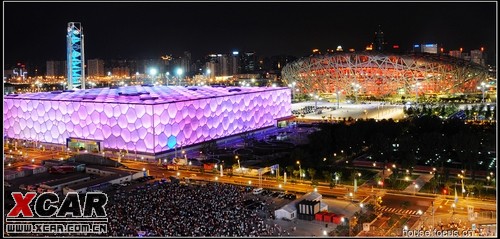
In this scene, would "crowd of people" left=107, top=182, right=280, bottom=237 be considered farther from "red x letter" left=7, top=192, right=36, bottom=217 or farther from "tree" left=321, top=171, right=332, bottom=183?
"tree" left=321, top=171, right=332, bottom=183

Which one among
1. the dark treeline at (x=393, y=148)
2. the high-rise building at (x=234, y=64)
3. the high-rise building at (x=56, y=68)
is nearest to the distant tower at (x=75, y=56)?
the dark treeline at (x=393, y=148)

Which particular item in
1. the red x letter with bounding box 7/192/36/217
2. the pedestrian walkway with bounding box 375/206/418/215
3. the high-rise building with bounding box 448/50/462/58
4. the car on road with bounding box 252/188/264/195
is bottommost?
the pedestrian walkway with bounding box 375/206/418/215

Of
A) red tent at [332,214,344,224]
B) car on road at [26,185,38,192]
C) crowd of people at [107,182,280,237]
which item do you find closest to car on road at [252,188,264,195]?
crowd of people at [107,182,280,237]

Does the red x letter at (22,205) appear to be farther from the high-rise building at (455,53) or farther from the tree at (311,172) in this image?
the high-rise building at (455,53)

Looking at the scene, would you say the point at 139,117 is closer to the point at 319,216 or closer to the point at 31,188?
the point at 31,188

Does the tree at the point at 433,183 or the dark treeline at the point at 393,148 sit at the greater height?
the dark treeline at the point at 393,148

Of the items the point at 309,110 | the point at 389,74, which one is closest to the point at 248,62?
the point at 389,74

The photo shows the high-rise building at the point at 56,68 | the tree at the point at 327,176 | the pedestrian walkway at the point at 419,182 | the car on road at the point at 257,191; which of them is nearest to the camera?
the car on road at the point at 257,191
